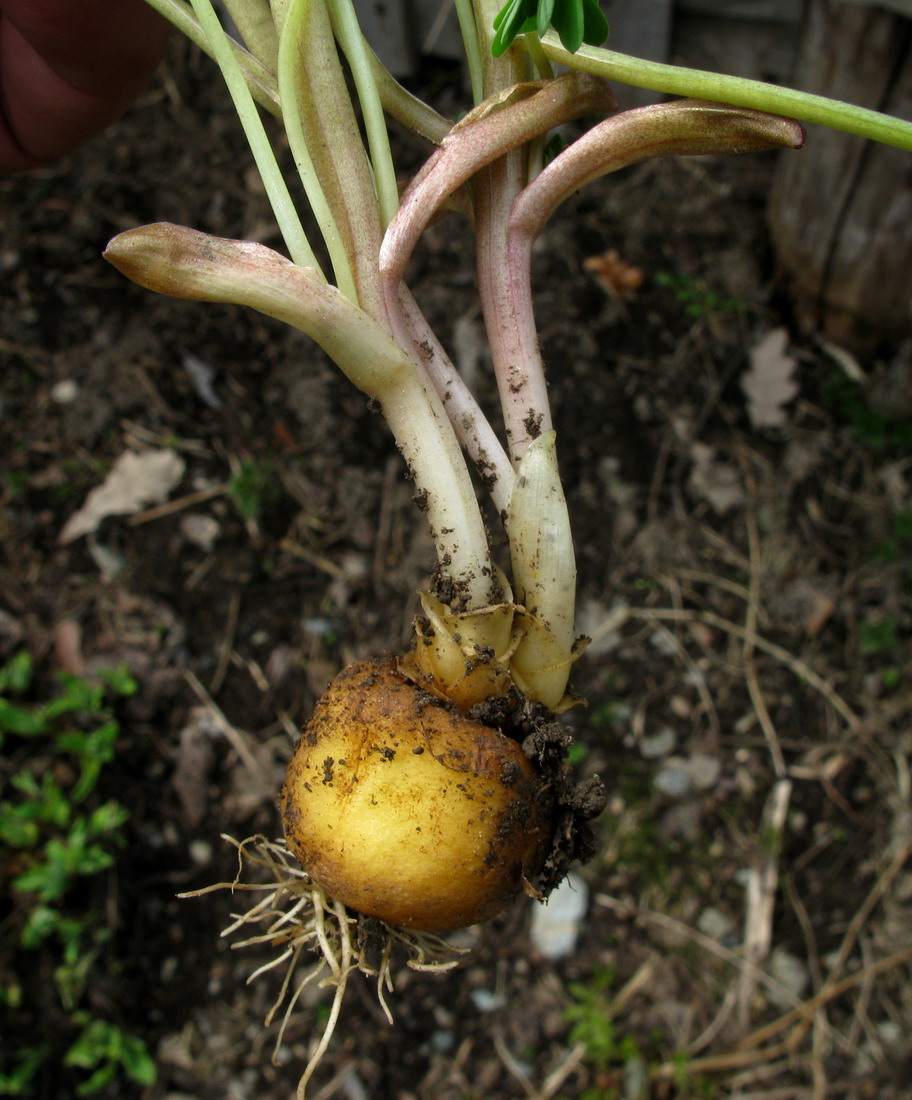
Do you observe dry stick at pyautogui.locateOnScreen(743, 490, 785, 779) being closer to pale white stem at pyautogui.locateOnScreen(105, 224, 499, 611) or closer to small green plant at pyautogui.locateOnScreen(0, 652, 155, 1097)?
pale white stem at pyautogui.locateOnScreen(105, 224, 499, 611)

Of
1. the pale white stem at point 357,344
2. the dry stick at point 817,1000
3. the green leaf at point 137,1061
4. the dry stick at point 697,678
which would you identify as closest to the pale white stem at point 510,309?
the pale white stem at point 357,344

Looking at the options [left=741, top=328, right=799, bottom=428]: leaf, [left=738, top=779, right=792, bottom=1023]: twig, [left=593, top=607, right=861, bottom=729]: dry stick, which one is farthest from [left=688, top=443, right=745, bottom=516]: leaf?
[left=738, top=779, right=792, bottom=1023]: twig

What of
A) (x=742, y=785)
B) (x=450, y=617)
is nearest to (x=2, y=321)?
(x=450, y=617)

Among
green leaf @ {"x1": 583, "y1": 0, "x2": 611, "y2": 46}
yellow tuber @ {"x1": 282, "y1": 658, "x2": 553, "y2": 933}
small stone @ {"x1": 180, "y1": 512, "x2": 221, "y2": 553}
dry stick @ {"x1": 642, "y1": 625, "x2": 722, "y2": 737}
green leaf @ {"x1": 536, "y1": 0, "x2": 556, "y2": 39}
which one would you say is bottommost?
dry stick @ {"x1": 642, "y1": 625, "x2": 722, "y2": 737}

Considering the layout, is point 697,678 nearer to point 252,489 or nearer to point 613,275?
point 613,275

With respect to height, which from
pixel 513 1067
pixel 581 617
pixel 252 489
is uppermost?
pixel 252 489

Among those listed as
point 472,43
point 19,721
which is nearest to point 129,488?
point 19,721
